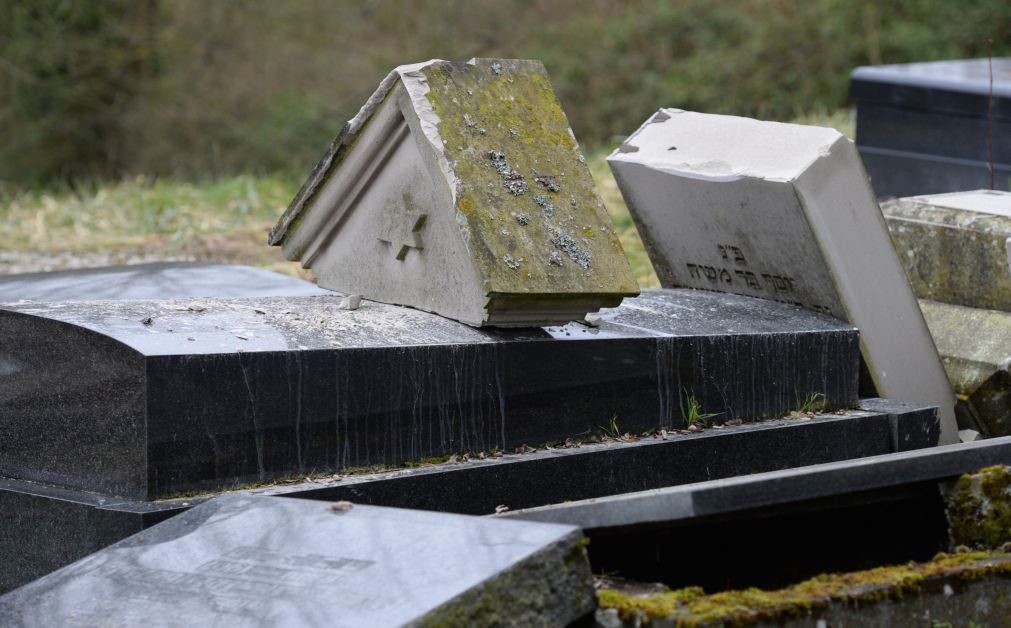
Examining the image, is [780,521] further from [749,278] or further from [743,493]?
[749,278]

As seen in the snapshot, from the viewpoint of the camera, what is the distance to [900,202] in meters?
4.85

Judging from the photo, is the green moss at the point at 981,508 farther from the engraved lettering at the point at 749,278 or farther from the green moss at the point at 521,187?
the engraved lettering at the point at 749,278

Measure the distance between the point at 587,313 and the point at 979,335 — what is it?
5.25 ft

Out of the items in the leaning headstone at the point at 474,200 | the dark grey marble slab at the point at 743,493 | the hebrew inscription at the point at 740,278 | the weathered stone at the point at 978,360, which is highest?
the leaning headstone at the point at 474,200

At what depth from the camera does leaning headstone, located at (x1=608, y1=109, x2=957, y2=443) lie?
13.2 feet

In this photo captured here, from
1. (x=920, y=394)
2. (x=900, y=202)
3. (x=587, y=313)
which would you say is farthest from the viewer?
(x=900, y=202)

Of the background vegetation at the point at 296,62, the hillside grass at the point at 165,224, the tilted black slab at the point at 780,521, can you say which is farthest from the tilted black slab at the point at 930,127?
the background vegetation at the point at 296,62

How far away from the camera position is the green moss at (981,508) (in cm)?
284

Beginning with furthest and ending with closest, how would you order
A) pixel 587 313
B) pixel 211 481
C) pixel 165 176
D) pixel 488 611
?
pixel 165 176
pixel 587 313
pixel 211 481
pixel 488 611

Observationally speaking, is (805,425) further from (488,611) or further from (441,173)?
(488,611)

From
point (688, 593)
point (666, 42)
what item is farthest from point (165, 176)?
point (688, 593)

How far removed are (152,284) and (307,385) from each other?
2148mm

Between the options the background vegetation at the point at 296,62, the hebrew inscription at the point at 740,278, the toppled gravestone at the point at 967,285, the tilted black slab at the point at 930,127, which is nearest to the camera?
the hebrew inscription at the point at 740,278

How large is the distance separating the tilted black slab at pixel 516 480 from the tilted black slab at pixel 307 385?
2.8 inches
